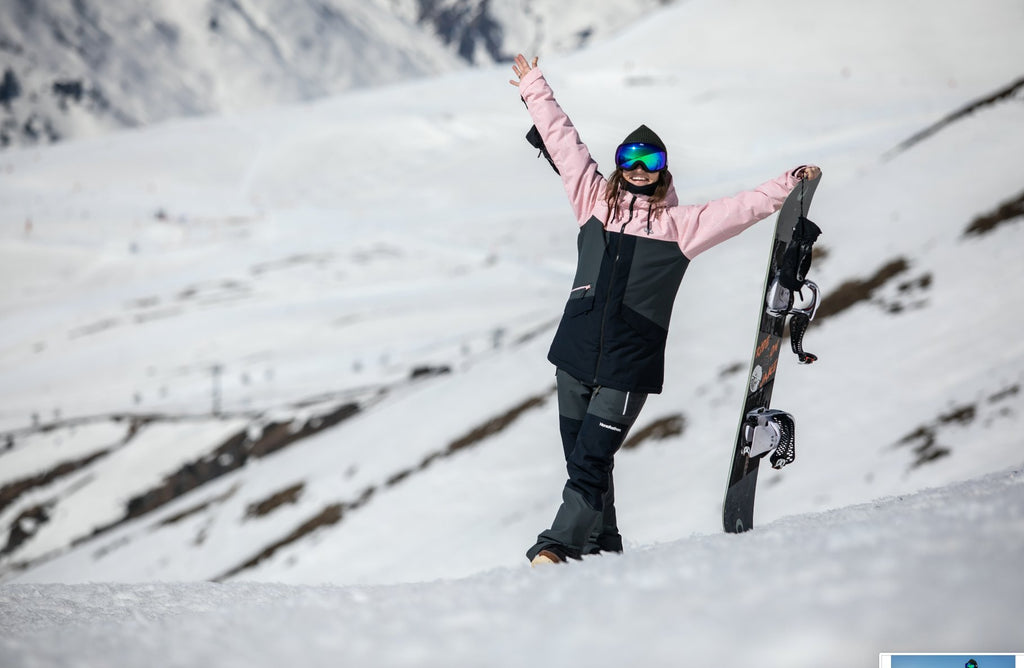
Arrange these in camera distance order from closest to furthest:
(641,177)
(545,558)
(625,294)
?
(545,558) < (625,294) < (641,177)

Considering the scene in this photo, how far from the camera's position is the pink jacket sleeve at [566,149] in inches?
210

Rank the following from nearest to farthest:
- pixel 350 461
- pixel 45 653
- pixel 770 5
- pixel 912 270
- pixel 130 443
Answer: pixel 45 653 < pixel 912 270 < pixel 350 461 < pixel 130 443 < pixel 770 5

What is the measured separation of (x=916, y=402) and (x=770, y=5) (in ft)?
380

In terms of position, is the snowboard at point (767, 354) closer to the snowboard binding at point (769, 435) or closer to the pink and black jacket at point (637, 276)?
the snowboard binding at point (769, 435)

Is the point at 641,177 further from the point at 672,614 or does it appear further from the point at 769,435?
the point at 672,614

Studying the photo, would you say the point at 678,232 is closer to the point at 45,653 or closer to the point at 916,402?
the point at 45,653

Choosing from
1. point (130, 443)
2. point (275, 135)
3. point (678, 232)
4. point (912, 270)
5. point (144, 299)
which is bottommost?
point (678, 232)

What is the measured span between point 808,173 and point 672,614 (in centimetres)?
327

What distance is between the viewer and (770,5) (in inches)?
4592

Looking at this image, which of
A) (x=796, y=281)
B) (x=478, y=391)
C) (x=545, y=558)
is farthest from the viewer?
(x=478, y=391)

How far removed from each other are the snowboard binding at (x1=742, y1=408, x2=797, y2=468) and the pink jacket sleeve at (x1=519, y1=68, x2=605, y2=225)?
5.67ft

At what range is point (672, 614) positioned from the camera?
282 cm

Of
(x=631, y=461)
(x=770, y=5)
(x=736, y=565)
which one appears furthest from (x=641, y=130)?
(x=770, y=5)

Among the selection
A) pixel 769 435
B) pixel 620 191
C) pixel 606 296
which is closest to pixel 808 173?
pixel 620 191
